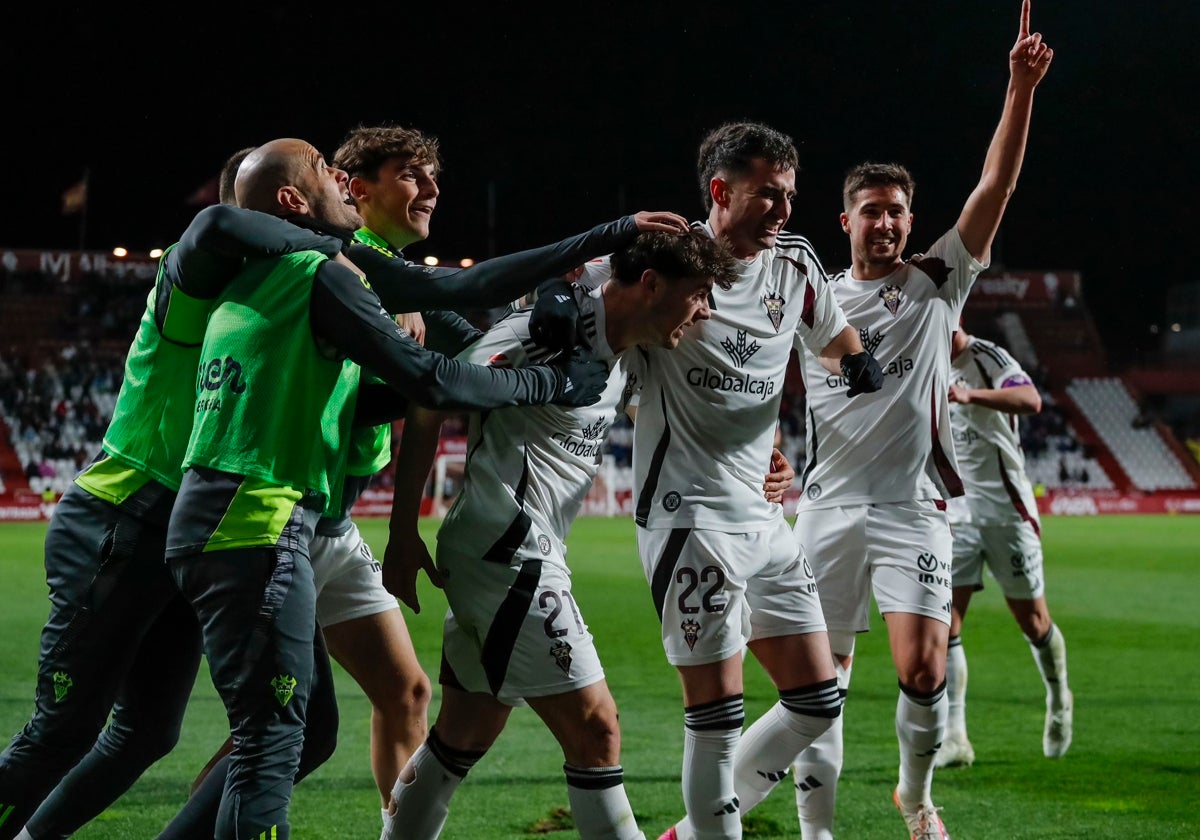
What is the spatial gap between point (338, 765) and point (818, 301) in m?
3.58

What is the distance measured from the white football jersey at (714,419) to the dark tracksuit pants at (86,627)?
5.06ft

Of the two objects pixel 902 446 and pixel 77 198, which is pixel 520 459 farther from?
pixel 77 198

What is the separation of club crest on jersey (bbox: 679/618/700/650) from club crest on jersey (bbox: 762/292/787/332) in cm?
102

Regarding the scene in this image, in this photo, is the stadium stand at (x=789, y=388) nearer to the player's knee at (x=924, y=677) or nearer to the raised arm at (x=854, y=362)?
the player's knee at (x=924, y=677)

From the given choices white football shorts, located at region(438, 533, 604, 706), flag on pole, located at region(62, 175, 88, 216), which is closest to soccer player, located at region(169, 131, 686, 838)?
white football shorts, located at region(438, 533, 604, 706)

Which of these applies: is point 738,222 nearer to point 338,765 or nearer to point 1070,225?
point 338,765

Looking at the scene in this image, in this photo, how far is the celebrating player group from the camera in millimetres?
3160

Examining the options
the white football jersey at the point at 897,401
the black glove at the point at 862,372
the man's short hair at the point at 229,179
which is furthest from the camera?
the white football jersey at the point at 897,401

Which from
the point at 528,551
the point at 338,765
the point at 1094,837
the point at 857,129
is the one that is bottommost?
the point at 338,765

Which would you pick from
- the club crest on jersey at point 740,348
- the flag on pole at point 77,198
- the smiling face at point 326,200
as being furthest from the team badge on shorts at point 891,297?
the flag on pole at point 77,198

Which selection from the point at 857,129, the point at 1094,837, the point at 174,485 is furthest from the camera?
the point at 857,129

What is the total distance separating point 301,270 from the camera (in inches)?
126

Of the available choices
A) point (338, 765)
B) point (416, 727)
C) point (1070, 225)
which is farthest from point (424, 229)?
point (1070, 225)

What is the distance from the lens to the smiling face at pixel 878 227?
17.4ft
